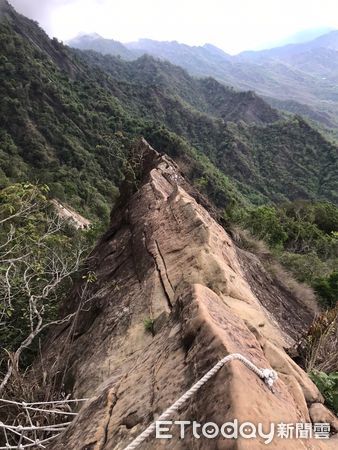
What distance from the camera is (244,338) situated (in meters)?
4.00

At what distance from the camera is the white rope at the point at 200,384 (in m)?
2.88

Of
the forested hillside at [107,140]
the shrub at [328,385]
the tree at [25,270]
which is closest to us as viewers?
the shrub at [328,385]

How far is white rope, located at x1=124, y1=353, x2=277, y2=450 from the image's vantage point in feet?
9.45

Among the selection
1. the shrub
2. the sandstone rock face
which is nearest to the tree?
the sandstone rock face

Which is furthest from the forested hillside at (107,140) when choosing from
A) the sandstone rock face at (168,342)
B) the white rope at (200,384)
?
the white rope at (200,384)

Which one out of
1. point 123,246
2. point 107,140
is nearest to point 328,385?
point 123,246

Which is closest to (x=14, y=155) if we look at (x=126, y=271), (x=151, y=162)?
(x=151, y=162)

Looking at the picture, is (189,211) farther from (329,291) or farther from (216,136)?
(216,136)

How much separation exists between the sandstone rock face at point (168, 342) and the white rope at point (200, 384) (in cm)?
5

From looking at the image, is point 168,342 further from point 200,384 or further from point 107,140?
point 107,140

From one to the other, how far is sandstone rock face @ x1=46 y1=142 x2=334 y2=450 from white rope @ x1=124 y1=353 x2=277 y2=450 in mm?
47

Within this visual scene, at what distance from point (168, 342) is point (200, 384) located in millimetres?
1105

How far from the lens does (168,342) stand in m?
4.14

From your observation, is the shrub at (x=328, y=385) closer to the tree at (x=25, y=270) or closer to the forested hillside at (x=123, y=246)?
the forested hillside at (x=123, y=246)
